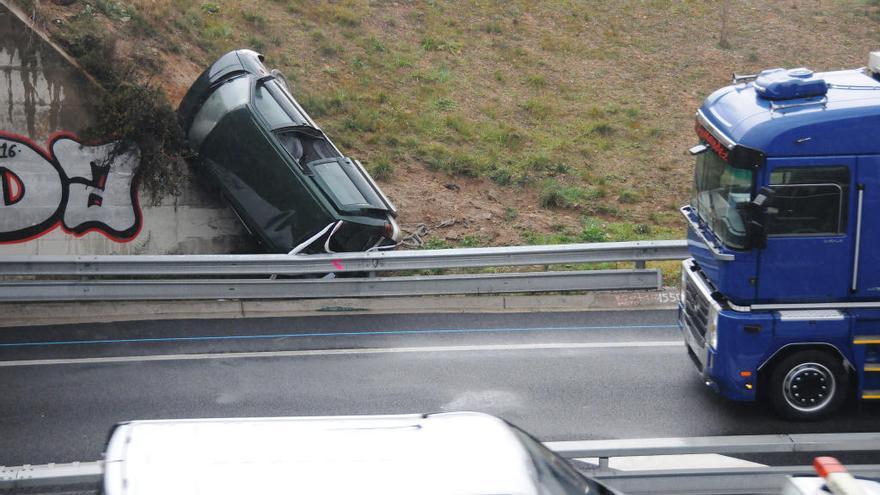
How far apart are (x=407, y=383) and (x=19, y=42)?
295 inches

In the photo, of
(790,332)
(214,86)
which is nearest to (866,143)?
(790,332)

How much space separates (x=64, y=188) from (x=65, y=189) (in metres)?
0.02

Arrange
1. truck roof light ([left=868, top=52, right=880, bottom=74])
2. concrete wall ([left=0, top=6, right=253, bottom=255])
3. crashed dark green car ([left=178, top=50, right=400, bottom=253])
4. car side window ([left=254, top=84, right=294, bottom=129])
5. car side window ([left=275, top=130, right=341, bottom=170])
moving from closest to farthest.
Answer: truck roof light ([left=868, top=52, right=880, bottom=74]) → crashed dark green car ([left=178, top=50, right=400, bottom=253]) → car side window ([left=275, top=130, right=341, bottom=170]) → car side window ([left=254, top=84, right=294, bottom=129]) → concrete wall ([left=0, top=6, right=253, bottom=255])

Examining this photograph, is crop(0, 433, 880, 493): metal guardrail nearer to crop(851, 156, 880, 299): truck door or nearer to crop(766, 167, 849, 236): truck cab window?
crop(851, 156, 880, 299): truck door

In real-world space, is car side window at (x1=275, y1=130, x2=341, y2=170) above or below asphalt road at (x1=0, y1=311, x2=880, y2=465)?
above

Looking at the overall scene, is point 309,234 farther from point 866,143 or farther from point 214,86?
point 866,143

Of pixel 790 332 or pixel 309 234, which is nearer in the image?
pixel 790 332

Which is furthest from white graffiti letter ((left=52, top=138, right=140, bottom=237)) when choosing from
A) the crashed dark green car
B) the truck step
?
the truck step

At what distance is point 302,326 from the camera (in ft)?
39.0

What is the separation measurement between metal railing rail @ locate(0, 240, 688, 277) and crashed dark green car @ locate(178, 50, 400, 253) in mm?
476

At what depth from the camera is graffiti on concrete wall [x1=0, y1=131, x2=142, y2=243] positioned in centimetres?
1353

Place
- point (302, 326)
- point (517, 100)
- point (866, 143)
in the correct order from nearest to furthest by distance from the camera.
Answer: point (866, 143)
point (302, 326)
point (517, 100)

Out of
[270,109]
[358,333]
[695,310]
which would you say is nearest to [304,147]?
[270,109]

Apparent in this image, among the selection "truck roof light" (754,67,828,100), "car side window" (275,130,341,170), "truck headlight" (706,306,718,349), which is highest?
"truck roof light" (754,67,828,100)
